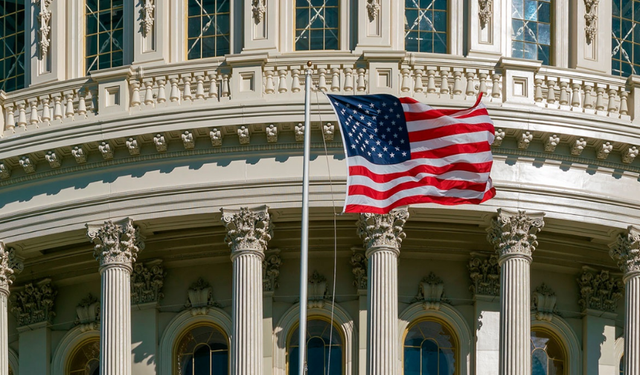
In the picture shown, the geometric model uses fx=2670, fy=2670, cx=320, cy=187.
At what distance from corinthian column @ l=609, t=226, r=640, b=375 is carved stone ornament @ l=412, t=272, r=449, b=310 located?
12.3 ft

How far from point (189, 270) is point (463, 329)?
5917mm

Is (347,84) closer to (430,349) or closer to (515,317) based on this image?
(515,317)

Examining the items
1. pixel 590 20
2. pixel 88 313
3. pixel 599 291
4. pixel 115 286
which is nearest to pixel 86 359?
pixel 88 313

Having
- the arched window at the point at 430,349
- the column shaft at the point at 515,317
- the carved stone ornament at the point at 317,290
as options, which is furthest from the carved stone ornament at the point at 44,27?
the column shaft at the point at 515,317

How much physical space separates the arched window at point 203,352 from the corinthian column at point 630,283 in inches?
331

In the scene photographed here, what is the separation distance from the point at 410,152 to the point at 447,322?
28.3 ft

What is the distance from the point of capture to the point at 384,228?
52.8 metres

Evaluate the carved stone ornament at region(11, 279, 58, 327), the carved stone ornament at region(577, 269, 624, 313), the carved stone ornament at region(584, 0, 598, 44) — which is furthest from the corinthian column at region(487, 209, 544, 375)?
the carved stone ornament at region(11, 279, 58, 327)

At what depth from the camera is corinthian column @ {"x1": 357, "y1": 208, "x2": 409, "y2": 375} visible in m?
51.9

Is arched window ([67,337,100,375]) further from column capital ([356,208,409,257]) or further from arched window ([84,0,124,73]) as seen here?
column capital ([356,208,409,257])

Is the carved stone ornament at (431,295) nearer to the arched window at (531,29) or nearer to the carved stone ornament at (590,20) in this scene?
the arched window at (531,29)

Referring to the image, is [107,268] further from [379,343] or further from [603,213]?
[603,213]

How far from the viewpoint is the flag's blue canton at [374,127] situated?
1865 inches

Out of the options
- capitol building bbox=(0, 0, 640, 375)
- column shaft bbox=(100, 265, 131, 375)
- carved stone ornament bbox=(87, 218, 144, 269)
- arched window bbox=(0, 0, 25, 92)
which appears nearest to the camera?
column shaft bbox=(100, 265, 131, 375)
